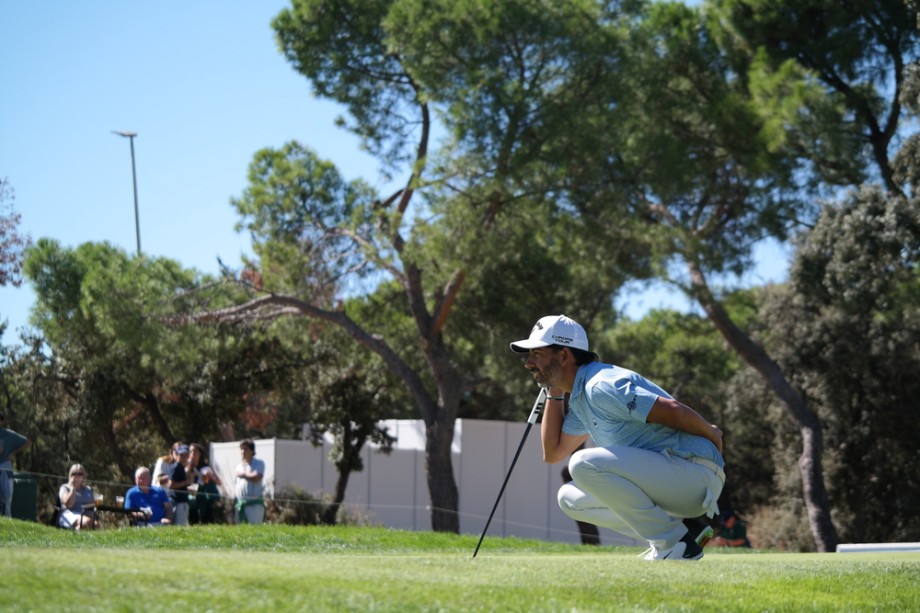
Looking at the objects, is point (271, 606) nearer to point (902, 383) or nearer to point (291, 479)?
point (291, 479)

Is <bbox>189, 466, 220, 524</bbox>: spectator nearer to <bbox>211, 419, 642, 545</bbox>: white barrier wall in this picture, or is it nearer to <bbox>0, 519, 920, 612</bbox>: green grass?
Result: <bbox>211, 419, 642, 545</bbox>: white barrier wall

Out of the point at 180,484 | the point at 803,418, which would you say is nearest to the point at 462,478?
the point at 803,418

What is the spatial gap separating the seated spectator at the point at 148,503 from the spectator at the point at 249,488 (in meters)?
0.94

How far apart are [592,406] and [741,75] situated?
20.1 m

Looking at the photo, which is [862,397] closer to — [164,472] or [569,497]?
[164,472]

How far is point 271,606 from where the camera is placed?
3.68 metres

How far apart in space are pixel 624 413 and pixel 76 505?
10248mm

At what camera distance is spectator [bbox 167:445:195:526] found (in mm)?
15555

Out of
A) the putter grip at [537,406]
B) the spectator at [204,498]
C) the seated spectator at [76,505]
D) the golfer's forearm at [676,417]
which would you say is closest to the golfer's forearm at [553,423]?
the putter grip at [537,406]

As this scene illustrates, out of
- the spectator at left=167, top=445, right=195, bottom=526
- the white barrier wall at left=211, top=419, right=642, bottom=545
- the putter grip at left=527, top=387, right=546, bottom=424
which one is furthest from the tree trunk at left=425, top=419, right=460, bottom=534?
the putter grip at left=527, top=387, right=546, bottom=424

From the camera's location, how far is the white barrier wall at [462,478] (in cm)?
2600

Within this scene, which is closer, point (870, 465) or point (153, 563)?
point (153, 563)

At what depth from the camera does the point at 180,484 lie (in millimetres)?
15992

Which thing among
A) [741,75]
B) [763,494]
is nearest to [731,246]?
[741,75]
